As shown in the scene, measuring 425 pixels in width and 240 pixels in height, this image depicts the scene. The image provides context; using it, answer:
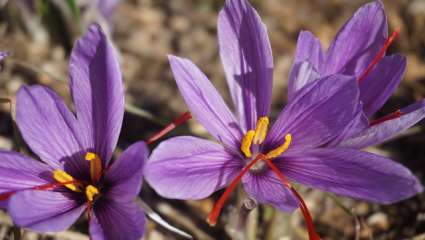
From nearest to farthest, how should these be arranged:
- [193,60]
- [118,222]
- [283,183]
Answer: [118,222] < [283,183] < [193,60]

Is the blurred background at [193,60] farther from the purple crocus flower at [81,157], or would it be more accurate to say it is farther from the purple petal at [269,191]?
the purple crocus flower at [81,157]

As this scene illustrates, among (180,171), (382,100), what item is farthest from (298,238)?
(180,171)

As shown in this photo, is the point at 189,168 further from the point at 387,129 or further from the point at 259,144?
the point at 387,129

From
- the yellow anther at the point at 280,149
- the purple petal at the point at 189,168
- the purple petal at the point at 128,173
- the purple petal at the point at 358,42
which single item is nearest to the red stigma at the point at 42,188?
the purple petal at the point at 128,173

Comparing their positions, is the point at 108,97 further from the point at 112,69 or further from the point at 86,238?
the point at 86,238

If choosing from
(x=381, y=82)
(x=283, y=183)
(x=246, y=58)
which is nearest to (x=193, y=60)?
(x=246, y=58)

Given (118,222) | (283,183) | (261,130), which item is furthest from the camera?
(261,130)

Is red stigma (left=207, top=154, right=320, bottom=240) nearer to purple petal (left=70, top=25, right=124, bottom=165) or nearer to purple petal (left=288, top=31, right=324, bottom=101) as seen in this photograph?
purple petal (left=288, top=31, right=324, bottom=101)
